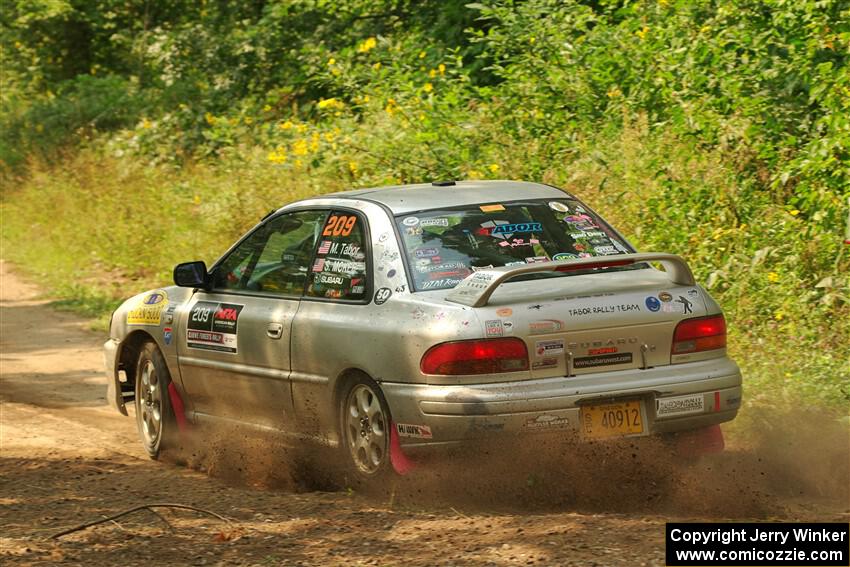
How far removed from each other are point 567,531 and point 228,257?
3384mm

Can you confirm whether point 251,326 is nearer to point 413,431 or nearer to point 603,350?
point 413,431

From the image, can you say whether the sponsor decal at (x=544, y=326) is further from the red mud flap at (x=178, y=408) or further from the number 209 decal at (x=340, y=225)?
the red mud flap at (x=178, y=408)

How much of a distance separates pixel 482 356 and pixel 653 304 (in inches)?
36.5

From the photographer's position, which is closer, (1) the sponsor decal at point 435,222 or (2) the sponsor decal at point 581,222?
(1) the sponsor decal at point 435,222

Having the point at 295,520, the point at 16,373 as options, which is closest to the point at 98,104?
the point at 16,373

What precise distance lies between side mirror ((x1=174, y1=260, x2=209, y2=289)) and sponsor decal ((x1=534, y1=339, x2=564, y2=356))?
2.57 meters

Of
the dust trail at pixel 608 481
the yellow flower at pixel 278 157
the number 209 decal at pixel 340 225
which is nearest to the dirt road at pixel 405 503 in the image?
the dust trail at pixel 608 481

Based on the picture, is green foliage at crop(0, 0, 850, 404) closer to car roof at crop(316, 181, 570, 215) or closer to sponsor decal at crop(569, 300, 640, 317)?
car roof at crop(316, 181, 570, 215)

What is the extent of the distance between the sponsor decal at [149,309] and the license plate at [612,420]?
326cm

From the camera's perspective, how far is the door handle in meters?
6.89

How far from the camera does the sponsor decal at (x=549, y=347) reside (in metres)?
5.80

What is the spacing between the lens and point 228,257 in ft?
25.3

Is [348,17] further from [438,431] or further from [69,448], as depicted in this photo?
[438,431]

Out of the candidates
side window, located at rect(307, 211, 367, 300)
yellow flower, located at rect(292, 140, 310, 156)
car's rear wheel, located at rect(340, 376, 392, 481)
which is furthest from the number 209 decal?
yellow flower, located at rect(292, 140, 310, 156)
